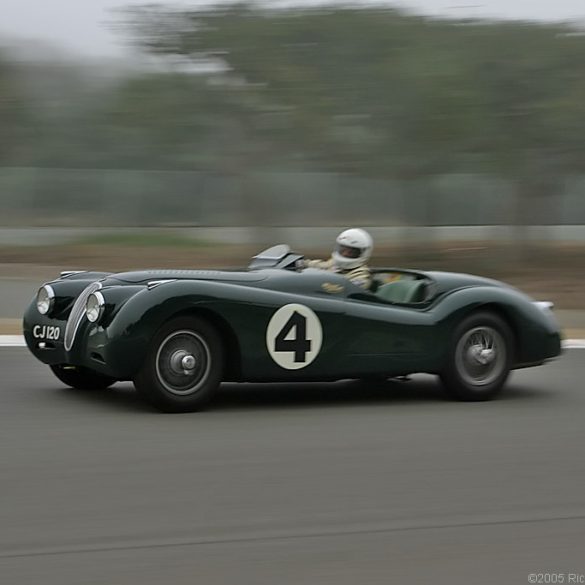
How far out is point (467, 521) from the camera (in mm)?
5270

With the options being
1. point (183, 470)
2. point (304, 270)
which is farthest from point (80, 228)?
point (183, 470)

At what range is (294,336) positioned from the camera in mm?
7660

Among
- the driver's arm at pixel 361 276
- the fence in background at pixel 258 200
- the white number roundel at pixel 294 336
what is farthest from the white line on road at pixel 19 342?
the fence in background at pixel 258 200

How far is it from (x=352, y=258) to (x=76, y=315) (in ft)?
6.76

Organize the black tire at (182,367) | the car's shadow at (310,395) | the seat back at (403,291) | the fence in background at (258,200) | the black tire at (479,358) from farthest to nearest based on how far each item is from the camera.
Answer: the fence in background at (258,200)
the seat back at (403,291)
the black tire at (479,358)
the car's shadow at (310,395)
the black tire at (182,367)

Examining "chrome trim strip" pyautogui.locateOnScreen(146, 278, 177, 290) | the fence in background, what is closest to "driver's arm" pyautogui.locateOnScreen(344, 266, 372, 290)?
"chrome trim strip" pyautogui.locateOnScreen(146, 278, 177, 290)

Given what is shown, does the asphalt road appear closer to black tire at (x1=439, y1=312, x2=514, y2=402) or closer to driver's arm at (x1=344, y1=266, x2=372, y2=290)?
black tire at (x1=439, y1=312, x2=514, y2=402)

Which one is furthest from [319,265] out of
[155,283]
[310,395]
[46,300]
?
[46,300]

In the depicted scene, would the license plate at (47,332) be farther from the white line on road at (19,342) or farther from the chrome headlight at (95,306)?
the white line on road at (19,342)

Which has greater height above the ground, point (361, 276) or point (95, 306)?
point (361, 276)

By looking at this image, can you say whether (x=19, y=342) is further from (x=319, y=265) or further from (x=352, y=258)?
(x=352, y=258)

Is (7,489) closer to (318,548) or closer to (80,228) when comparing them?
(318,548)

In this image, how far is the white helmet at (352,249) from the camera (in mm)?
8500

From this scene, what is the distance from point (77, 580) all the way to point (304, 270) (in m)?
4.07
